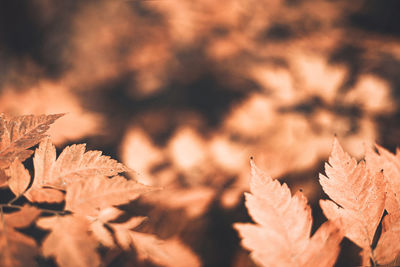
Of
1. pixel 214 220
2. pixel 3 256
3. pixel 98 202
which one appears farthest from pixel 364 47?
pixel 3 256

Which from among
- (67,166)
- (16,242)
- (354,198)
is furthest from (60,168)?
(354,198)

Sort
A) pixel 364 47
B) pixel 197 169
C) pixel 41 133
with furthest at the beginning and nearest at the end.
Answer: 1. pixel 364 47
2. pixel 197 169
3. pixel 41 133

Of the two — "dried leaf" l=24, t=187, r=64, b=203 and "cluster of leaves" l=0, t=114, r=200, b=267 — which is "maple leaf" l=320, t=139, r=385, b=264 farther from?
"dried leaf" l=24, t=187, r=64, b=203

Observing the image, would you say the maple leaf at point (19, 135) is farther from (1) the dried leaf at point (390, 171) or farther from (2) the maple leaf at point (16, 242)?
(1) the dried leaf at point (390, 171)

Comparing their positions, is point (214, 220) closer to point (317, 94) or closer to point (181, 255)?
point (181, 255)

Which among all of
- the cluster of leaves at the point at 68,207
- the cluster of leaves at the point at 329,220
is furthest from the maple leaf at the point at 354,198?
the cluster of leaves at the point at 68,207

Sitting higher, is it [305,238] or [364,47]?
[364,47]
